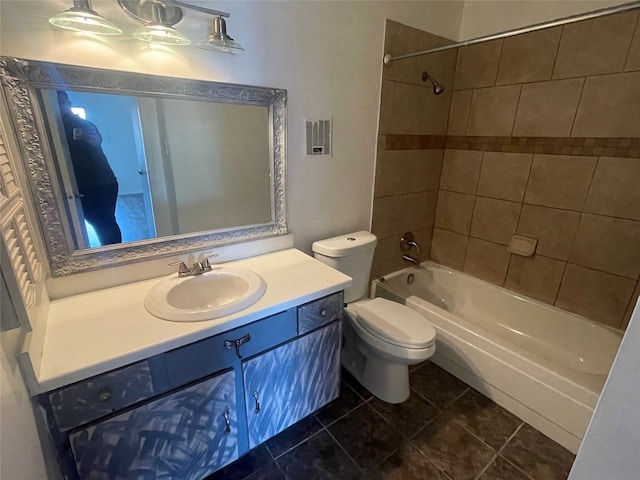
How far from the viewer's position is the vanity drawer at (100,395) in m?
0.88

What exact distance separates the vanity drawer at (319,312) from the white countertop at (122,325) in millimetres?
39

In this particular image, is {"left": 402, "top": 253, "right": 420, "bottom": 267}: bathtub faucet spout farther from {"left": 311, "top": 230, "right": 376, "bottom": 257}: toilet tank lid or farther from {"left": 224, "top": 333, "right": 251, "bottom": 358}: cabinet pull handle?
{"left": 224, "top": 333, "right": 251, "bottom": 358}: cabinet pull handle

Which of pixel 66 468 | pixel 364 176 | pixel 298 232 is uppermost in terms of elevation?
pixel 364 176

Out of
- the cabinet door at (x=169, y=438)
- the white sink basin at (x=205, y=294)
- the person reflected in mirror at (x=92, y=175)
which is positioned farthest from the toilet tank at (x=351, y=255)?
the person reflected in mirror at (x=92, y=175)

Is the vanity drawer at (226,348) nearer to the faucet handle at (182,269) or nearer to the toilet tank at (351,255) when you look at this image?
the faucet handle at (182,269)

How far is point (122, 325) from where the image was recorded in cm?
105

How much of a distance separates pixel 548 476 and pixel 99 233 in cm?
207

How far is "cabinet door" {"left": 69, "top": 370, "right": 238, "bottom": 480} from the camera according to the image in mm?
965

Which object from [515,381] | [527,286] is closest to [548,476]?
[515,381]

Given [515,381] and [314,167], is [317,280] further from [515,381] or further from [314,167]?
[515,381]

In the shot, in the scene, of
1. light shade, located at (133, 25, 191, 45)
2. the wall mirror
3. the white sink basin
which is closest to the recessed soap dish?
the wall mirror

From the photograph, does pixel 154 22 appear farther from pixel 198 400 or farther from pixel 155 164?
pixel 198 400

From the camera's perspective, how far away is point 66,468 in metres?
0.93

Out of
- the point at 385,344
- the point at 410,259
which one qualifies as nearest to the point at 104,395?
the point at 385,344
